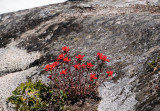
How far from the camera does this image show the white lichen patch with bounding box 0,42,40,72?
7003 millimetres

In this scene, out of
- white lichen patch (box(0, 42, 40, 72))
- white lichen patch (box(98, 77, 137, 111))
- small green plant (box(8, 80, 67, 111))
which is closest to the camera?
white lichen patch (box(98, 77, 137, 111))

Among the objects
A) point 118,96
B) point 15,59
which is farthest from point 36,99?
point 15,59

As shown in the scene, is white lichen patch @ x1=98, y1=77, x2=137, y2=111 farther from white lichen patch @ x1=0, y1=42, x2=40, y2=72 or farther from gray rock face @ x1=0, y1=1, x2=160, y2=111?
white lichen patch @ x1=0, y1=42, x2=40, y2=72

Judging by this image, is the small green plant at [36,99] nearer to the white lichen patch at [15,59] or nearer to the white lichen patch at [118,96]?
the white lichen patch at [118,96]

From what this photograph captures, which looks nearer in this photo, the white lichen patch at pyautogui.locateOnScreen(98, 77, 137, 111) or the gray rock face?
the white lichen patch at pyautogui.locateOnScreen(98, 77, 137, 111)

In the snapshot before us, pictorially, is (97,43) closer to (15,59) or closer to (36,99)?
(36,99)

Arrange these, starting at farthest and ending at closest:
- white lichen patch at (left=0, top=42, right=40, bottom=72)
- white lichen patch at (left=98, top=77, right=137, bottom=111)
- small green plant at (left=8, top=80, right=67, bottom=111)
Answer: white lichen patch at (left=0, top=42, right=40, bottom=72) < small green plant at (left=8, top=80, right=67, bottom=111) < white lichen patch at (left=98, top=77, right=137, bottom=111)

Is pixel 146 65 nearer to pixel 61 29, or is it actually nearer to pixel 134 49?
pixel 134 49

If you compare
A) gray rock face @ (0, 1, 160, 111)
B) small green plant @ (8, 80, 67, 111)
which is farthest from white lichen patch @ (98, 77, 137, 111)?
small green plant @ (8, 80, 67, 111)

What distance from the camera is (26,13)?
1148 centimetres

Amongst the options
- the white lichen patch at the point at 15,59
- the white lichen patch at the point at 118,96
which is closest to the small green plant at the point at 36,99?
the white lichen patch at the point at 118,96

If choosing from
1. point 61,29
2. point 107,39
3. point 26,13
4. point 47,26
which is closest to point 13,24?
point 26,13

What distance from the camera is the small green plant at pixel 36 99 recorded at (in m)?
3.71

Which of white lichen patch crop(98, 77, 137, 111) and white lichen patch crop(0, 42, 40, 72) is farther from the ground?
white lichen patch crop(98, 77, 137, 111)
